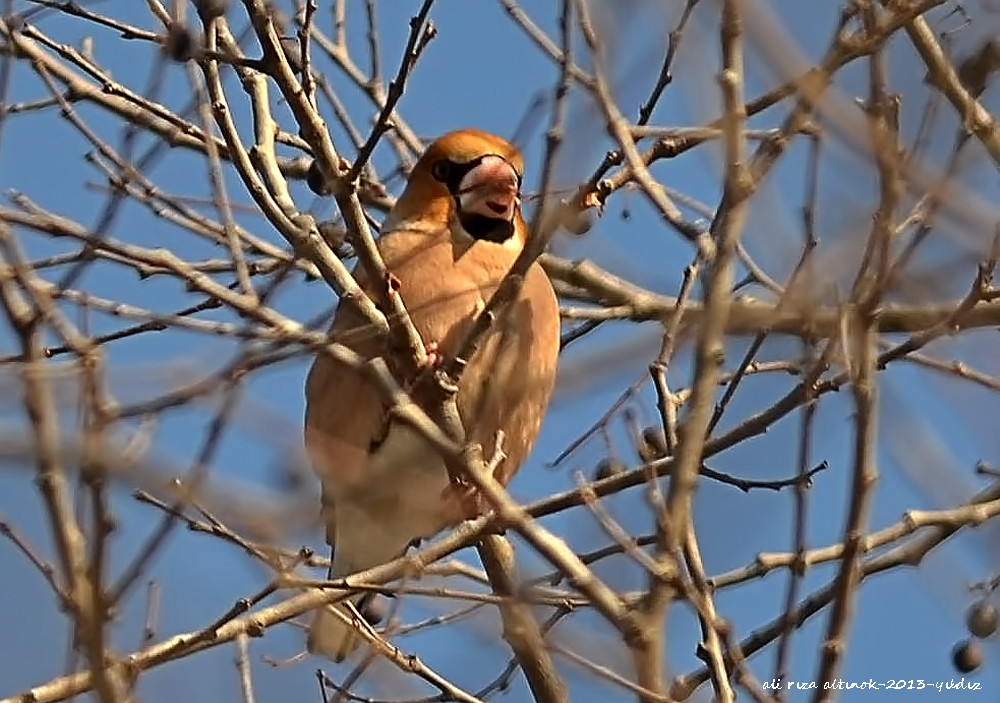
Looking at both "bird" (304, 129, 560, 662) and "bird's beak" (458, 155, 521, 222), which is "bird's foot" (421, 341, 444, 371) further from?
"bird's beak" (458, 155, 521, 222)

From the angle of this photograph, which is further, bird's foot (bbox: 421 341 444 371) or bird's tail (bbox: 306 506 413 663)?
bird's tail (bbox: 306 506 413 663)

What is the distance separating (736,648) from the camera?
2.34 m

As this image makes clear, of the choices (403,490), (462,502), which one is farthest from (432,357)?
(462,502)

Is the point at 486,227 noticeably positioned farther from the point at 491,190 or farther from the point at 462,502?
the point at 462,502

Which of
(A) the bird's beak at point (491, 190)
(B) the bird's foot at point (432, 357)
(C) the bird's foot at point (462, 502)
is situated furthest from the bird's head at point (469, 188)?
(C) the bird's foot at point (462, 502)

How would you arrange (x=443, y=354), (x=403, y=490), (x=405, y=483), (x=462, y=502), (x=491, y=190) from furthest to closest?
1. (x=491, y=190)
2. (x=462, y=502)
3. (x=443, y=354)
4. (x=403, y=490)
5. (x=405, y=483)

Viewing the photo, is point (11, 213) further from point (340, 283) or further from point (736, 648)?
point (736, 648)

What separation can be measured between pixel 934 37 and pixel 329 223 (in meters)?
1.63

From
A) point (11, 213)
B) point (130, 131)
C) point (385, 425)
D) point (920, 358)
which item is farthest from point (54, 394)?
point (920, 358)

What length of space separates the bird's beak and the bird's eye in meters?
0.06

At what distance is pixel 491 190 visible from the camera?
424 cm

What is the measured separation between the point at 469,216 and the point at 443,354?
0.68 meters

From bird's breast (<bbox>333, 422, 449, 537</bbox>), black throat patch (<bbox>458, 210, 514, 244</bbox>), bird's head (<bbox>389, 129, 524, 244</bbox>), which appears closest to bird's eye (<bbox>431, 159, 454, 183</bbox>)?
bird's head (<bbox>389, 129, 524, 244</bbox>)

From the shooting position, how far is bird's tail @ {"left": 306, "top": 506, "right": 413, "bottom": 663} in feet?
13.2
